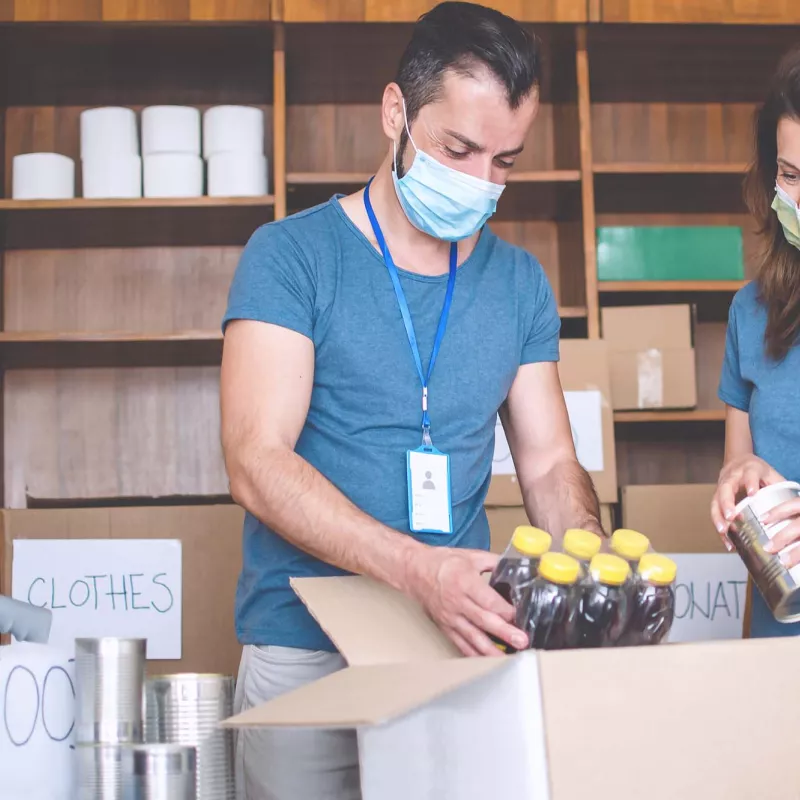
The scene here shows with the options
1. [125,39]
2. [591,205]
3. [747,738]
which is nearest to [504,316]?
[747,738]

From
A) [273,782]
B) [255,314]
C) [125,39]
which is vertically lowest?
[273,782]

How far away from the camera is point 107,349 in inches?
107

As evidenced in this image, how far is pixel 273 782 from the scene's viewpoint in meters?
1.14

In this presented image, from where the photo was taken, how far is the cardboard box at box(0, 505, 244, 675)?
224cm

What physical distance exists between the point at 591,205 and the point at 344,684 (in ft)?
6.95

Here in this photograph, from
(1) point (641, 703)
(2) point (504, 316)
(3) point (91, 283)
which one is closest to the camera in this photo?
(1) point (641, 703)

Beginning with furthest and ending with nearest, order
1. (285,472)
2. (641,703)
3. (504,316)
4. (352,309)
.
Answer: (504,316) → (352,309) → (285,472) → (641,703)

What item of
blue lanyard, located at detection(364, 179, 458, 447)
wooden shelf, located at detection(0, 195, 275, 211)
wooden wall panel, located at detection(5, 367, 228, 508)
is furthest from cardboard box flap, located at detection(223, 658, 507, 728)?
wooden wall panel, located at detection(5, 367, 228, 508)

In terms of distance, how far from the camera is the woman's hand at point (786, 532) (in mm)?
928

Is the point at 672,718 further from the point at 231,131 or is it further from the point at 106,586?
the point at 231,131

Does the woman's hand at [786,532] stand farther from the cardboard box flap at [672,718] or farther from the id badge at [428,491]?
the id badge at [428,491]

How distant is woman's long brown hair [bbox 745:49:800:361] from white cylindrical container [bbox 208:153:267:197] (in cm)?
134

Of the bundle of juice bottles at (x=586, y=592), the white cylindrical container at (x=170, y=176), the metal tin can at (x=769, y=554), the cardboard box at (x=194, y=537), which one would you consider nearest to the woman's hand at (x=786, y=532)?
the metal tin can at (x=769, y=554)

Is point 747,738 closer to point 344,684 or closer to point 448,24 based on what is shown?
point 344,684
